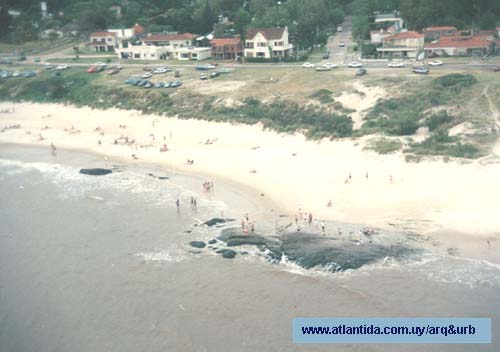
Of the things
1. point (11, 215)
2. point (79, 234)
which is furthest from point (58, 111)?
point (79, 234)

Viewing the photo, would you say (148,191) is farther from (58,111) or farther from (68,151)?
(58,111)

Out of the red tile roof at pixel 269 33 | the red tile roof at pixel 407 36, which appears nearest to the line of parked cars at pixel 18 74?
the red tile roof at pixel 269 33

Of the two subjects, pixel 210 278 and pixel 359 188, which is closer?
pixel 210 278

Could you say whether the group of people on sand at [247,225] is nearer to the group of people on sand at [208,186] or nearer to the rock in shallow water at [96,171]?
the group of people on sand at [208,186]

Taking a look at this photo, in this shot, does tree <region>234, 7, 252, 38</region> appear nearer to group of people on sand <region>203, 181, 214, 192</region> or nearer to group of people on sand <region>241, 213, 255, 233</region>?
group of people on sand <region>203, 181, 214, 192</region>

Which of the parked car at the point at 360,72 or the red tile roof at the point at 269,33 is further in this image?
the red tile roof at the point at 269,33

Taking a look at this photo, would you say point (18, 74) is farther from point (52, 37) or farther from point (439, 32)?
point (439, 32)
